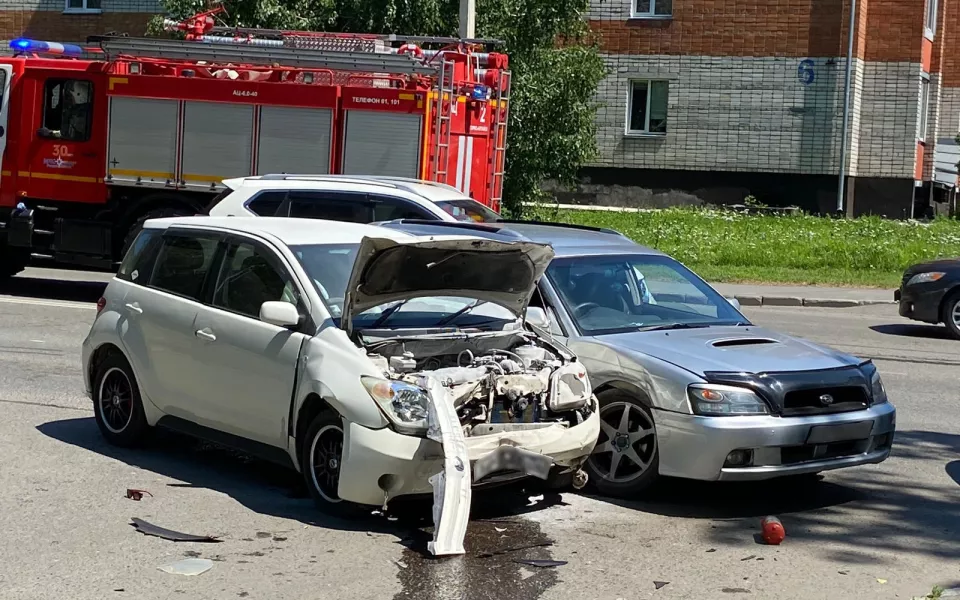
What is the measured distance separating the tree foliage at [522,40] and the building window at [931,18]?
48.8ft

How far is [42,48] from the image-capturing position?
1803 cm

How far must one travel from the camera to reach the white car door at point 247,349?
7.39 m

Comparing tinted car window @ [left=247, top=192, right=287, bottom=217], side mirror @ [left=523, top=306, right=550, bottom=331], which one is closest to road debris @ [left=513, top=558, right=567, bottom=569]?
side mirror @ [left=523, top=306, right=550, bottom=331]

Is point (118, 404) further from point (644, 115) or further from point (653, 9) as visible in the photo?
point (653, 9)

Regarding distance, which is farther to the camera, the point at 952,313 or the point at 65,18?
the point at 65,18

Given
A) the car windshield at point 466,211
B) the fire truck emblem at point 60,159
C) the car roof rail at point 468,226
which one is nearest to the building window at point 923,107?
the car windshield at point 466,211

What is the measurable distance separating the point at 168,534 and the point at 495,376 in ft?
6.32

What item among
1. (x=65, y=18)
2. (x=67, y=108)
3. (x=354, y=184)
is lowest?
(x=354, y=184)

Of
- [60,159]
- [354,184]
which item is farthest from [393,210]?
[60,159]

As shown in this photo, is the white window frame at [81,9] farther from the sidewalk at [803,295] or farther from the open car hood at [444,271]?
the open car hood at [444,271]

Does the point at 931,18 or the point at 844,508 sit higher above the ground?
the point at 931,18

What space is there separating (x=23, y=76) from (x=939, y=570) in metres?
14.3

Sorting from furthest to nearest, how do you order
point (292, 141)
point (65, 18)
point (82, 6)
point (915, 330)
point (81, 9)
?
point (65, 18) → point (82, 6) → point (81, 9) → point (915, 330) → point (292, 141)

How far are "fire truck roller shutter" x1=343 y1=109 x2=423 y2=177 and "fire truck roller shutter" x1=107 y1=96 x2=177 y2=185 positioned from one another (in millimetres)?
2377
